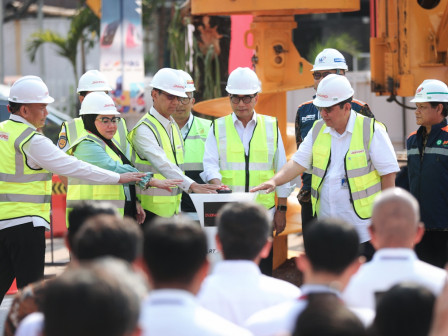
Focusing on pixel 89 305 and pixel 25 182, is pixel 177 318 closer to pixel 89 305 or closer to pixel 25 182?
Result: pixel 89 305

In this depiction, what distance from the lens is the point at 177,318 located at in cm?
293

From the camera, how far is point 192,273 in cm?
319

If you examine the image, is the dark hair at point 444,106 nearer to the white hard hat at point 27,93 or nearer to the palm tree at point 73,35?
the white hard hat at point 27,93

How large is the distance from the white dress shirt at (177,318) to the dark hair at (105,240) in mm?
506

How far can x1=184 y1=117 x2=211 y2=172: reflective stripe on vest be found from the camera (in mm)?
7605

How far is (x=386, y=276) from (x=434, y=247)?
11.3 ft

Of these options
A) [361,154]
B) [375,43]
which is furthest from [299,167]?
[375,43]

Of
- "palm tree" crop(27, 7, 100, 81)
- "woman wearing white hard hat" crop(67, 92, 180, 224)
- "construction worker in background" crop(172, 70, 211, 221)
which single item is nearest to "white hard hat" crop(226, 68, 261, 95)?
"construction worker in background" crop(172, 70, 211, 221)

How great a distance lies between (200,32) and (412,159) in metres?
5.89

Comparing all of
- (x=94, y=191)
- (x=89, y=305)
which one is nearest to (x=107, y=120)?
(x=94, y=191)

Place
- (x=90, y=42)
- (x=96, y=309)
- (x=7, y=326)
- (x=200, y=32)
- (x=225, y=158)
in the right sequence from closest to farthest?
(x=96, y=309) < (x=7, y=326) < (x=225, y=158) < (x=200, y=32) < (x=90, y=42)

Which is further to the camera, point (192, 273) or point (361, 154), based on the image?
point (361, 154)

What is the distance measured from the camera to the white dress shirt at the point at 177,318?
9.58 ft

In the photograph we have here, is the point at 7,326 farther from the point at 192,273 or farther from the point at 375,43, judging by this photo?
the point at 375,43
